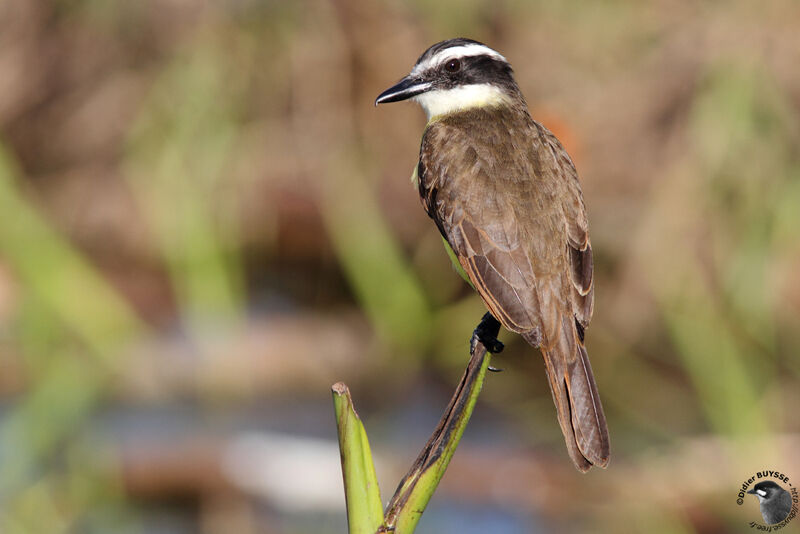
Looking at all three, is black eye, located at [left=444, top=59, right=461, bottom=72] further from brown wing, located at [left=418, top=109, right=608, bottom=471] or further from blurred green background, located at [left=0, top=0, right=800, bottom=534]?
blurred green background, located at [left=0, top=0, right=800, bottom=534]

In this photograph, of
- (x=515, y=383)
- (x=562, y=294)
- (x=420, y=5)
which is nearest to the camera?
(x=562, y=294)

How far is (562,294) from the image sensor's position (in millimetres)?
3246

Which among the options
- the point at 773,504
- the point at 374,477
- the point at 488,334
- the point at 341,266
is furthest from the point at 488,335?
the point at 341,266

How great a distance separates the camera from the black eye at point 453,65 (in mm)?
3877

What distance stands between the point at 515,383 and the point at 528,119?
3.25 meters

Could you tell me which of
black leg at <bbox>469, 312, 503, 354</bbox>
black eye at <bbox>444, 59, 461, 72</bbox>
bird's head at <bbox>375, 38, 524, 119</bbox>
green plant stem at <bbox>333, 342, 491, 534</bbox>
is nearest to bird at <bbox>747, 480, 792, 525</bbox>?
black leg at <bbox>469, 312, 503, 354</bbox>

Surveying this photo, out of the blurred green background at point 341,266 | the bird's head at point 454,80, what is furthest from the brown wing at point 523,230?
the blurred green background at point 341,266

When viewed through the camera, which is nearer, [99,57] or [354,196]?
[354,196]

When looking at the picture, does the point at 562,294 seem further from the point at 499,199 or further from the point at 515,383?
the point at 515,383

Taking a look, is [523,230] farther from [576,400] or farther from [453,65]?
[453,65]

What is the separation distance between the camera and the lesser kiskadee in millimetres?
3143

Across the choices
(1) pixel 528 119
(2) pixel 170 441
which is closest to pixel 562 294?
(1) pixel 528 119

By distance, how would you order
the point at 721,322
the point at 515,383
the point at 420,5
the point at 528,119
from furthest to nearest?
the point at 515,383 < the point at 420,5 < the point at 721,322 < the point at 528,119

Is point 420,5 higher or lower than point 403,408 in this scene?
higher
